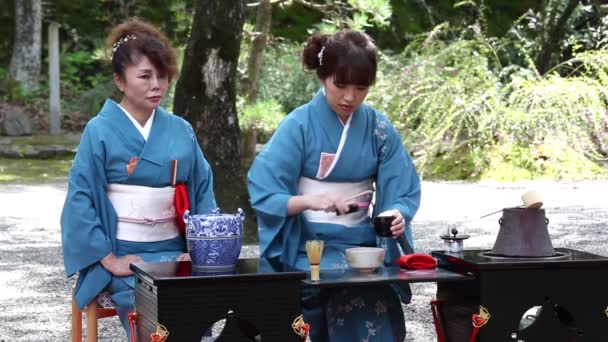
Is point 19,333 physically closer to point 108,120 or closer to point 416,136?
point 108,120

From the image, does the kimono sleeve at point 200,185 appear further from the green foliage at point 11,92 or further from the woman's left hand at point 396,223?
the green foliage at point 11,92

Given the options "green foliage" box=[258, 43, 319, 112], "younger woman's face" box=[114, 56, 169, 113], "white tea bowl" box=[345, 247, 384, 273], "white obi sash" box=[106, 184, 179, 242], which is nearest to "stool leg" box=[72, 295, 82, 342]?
"white obi sash" box=[106, 184, 179, 242]

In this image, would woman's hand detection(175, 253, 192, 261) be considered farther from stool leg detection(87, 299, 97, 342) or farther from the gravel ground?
the gravel ground

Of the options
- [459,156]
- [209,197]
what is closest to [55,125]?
[459,156]

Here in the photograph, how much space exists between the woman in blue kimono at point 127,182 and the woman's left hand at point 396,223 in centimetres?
74

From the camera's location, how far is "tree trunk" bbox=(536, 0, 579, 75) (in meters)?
14.5

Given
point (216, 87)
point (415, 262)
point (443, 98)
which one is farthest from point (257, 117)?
point (415, 262)

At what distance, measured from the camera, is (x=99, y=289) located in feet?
11.6

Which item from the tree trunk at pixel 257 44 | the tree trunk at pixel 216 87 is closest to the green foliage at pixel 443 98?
the tree trunk at pixel 257 44

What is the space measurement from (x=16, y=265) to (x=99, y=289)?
3.47 m

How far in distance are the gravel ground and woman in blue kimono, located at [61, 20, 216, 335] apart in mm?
1317

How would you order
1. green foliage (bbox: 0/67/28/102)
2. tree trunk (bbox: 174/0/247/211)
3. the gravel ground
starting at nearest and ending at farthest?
the gravel ground, tree trunk (bbox: 174/0/247/211), green foliage (bbox: 0/67/28/102)

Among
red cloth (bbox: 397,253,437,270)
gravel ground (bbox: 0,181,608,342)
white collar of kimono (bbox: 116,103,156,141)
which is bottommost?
gravel ground (bbox: 0,181,608,342)

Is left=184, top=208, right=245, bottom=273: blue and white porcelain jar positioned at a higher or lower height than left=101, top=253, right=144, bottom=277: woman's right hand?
higher
